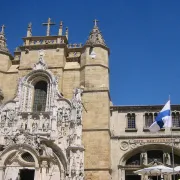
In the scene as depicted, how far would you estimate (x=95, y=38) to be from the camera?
3291cm

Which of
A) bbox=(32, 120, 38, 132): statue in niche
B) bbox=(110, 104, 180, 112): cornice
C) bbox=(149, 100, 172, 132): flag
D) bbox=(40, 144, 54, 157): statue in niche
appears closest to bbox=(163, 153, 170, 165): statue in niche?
bbox=(110, 104, 180, 112): cornice

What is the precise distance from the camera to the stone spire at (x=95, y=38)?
32.4m

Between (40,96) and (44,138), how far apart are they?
4476 millimetres

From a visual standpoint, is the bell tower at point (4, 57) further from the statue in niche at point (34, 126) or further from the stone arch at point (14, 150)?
the stone arch at point (14, 150)

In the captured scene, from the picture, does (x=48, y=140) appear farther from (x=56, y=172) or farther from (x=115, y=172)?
(x=115, y=172)

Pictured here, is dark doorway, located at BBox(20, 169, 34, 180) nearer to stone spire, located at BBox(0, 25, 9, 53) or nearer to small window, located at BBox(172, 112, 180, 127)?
stone spire, located at BBox(0, 25, 9, 53)

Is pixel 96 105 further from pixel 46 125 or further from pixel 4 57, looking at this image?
pixel 4 57

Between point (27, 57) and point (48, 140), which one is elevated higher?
point (27, 57)

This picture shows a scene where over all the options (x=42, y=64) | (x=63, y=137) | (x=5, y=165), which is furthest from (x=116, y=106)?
(x=5, y=165)

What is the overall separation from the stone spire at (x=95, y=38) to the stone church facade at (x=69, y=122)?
90 mm

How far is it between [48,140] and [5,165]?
155 inches

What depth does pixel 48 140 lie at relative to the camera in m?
28.2

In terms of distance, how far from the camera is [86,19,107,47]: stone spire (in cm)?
3241

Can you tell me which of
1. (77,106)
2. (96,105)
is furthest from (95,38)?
(77,106)
